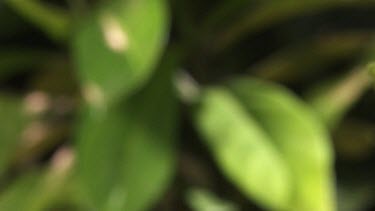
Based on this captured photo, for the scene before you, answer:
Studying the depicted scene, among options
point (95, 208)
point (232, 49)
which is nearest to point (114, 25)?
point (95, 208)

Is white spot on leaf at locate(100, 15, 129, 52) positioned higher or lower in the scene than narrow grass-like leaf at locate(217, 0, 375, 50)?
lower

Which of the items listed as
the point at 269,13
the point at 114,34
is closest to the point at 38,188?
the point at 114,34

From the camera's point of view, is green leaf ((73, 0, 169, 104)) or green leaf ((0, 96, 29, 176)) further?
green leaf ((0, 96, 29, 176))

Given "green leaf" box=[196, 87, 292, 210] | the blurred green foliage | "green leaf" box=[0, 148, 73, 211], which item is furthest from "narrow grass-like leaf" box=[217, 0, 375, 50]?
"green leaf" box=[0, 148, 73, 211]

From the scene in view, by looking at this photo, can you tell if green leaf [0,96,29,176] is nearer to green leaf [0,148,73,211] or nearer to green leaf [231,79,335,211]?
green leaf [0,148,73,211]

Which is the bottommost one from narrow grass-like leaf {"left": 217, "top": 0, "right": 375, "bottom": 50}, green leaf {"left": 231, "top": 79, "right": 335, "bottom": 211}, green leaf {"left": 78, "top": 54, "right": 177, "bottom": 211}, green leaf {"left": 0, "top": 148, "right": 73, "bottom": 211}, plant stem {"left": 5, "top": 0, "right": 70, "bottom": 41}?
green leaf {"left": 0, "top": 148, "right": 73, "bottom": 211}

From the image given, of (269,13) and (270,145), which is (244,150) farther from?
(269,13)
